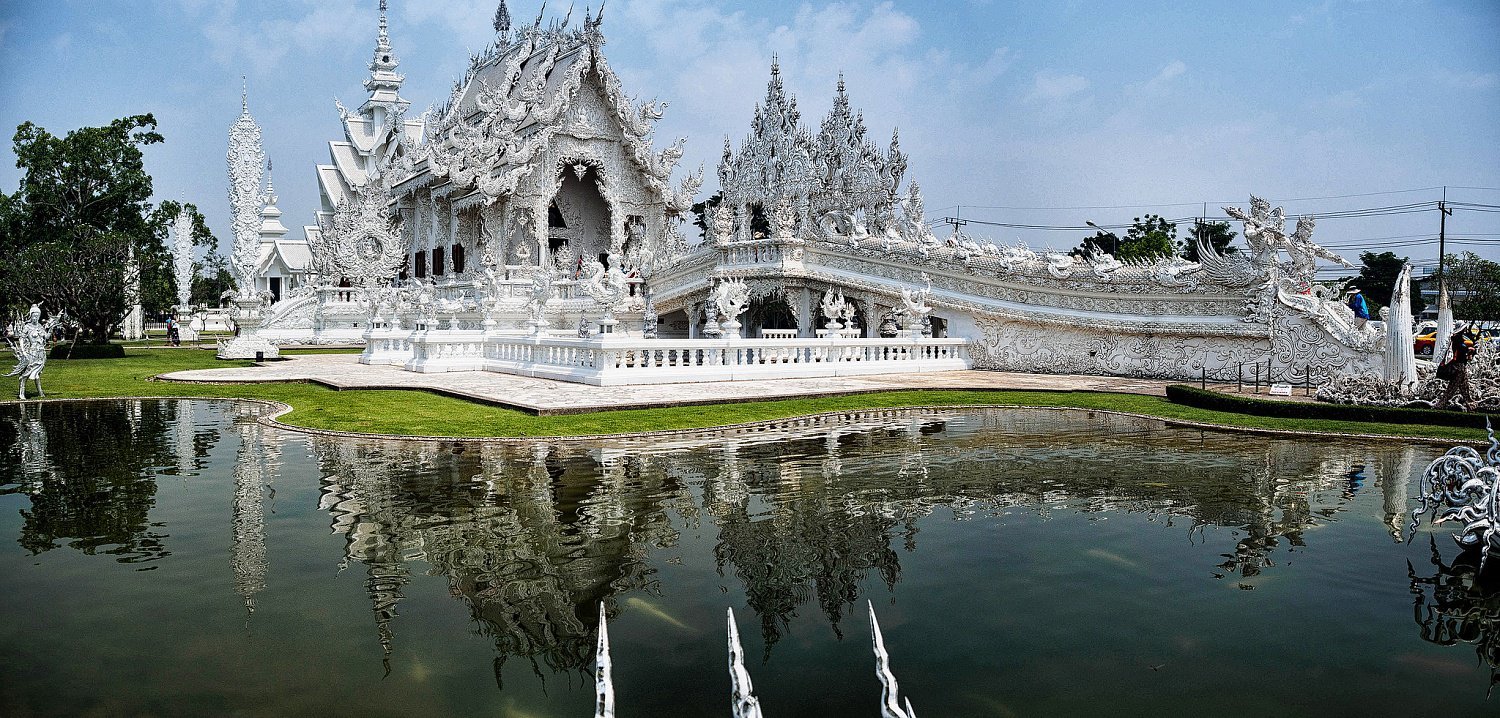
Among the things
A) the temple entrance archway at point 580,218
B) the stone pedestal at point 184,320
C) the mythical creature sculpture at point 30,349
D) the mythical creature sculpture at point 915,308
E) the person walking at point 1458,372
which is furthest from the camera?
the stone pedestal at point 184,320

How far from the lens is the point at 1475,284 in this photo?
1603 inches

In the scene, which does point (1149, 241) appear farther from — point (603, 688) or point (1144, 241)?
point (603, 688)

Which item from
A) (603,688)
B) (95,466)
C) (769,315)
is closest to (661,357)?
(95,466)

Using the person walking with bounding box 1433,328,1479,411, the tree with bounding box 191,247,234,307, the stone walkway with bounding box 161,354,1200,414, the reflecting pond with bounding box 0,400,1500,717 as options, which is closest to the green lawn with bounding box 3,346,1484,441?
the stone walkway with bounding box 161,354,1200,414

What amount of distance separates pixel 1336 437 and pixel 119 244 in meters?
27.1

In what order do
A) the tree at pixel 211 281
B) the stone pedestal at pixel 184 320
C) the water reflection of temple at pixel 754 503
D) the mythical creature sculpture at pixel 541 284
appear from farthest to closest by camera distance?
the tree at pixel 211 281 → the stone pedestal at pixel 184 320 → the mythical creature sculpture at pixel 541 284 → the water reflection of temple at pixel 754 503

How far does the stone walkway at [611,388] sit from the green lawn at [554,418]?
0.30 metres

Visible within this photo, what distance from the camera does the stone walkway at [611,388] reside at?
1252 centimetres

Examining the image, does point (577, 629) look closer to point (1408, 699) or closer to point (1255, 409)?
point (1408, 699)

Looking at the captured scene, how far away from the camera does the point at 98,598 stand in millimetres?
4594

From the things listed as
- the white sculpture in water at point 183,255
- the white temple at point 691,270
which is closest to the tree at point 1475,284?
the white temple at point 691,270

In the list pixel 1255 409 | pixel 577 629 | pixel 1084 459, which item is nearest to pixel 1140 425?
pixel 1255 409

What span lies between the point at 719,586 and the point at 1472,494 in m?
4.11

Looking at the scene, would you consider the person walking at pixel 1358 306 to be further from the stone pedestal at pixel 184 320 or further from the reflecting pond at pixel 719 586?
the stone pedestal at pixel 184 320
